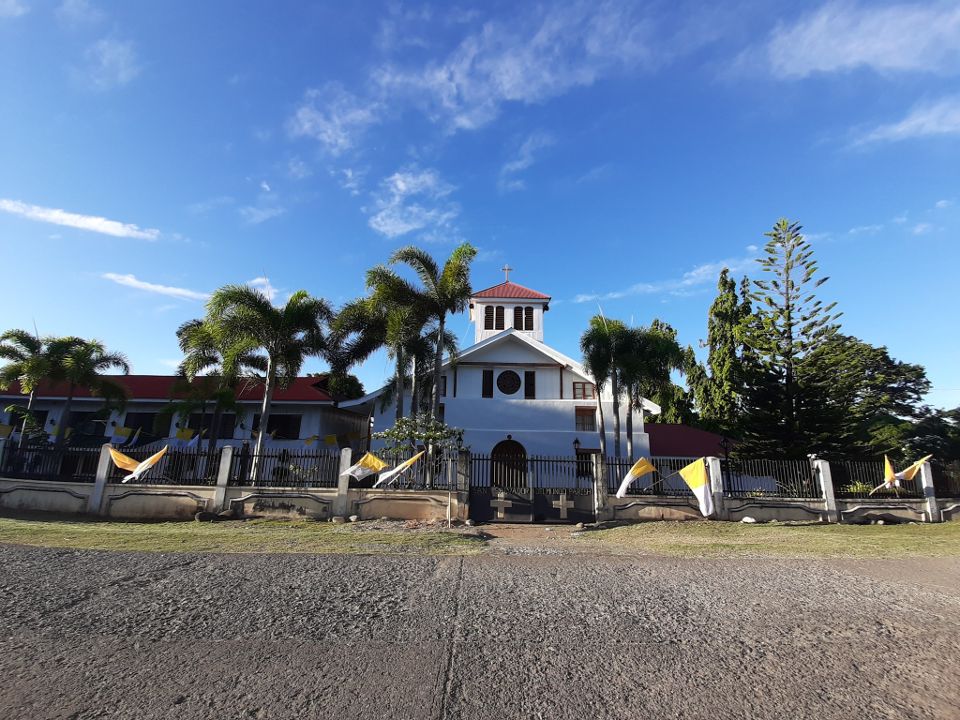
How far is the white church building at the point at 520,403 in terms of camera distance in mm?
21578

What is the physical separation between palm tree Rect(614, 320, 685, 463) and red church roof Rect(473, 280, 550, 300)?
362 inches

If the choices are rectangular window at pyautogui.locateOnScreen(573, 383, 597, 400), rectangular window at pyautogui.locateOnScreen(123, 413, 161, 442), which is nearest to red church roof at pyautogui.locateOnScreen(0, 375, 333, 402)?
rectangular window at pyautogui.locateOnScreen(123, 413, 161, 442)

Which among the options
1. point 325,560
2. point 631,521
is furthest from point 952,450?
point 325,560

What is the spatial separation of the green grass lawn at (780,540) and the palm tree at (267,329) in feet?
38.6

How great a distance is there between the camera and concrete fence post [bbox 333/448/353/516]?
13.2 m

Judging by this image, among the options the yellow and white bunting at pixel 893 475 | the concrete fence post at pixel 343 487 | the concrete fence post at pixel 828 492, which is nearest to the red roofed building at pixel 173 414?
the concrete fence post at pixel 343 487

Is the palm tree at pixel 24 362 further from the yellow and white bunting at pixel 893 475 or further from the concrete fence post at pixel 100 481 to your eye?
the yellow and white bunting at pixel 893 475

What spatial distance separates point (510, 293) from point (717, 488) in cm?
1826

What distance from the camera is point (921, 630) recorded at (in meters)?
4.71

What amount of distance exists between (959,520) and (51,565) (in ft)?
71.9

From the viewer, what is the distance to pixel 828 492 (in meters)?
14.1

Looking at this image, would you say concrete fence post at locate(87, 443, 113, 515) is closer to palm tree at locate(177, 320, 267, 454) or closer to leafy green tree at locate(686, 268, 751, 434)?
palm tree at locate(177, 320, 267, 454)

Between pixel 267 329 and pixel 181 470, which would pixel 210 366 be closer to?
pixel 267 329

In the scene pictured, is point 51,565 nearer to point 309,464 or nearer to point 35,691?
point 35,691
